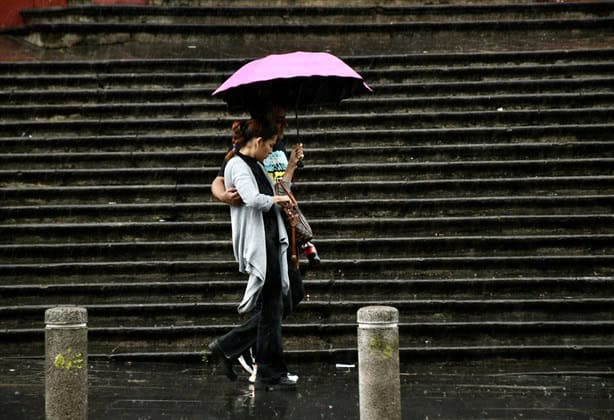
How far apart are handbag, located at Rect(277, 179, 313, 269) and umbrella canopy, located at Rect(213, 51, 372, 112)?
63 cm

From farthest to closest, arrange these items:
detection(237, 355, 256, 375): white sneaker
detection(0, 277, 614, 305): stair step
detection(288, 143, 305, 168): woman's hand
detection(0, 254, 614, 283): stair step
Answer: detection(0, 254, 614, 283): stair step → detection(0, 277, 614, 305): stair step → detection(237, 355, 256, 375): white sneaker → detection(288, 143, 305, 168): woman's hand

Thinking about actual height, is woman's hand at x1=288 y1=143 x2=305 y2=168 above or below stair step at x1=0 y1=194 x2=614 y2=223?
above

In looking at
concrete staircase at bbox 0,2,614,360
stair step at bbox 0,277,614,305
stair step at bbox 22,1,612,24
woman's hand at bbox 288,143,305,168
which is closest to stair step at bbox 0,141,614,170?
concrete staircase at bbox 0,2,614,360

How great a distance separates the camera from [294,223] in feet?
23.1

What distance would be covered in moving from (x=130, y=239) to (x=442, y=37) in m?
6.70

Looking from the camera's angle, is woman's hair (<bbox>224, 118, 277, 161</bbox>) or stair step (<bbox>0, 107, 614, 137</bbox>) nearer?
woman's hair (<bbox>224, 118, 277, 161</bbox>)

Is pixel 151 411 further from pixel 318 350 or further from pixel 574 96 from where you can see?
pixel 574 96

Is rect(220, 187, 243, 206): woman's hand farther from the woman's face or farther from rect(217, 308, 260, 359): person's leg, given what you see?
rect(217, 308, 260, 359): person's leg

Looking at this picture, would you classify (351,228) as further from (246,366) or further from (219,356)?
(219,356)

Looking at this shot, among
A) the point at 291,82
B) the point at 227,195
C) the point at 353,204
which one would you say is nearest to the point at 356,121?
the point at 353,204

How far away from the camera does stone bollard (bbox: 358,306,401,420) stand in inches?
210

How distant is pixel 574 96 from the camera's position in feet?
39.3

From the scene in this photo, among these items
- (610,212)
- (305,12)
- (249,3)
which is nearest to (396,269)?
(610,212)

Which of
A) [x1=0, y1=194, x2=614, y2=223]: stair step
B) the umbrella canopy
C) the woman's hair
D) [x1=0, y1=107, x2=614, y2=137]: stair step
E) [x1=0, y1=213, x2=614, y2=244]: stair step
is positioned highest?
the umbrella canopy
